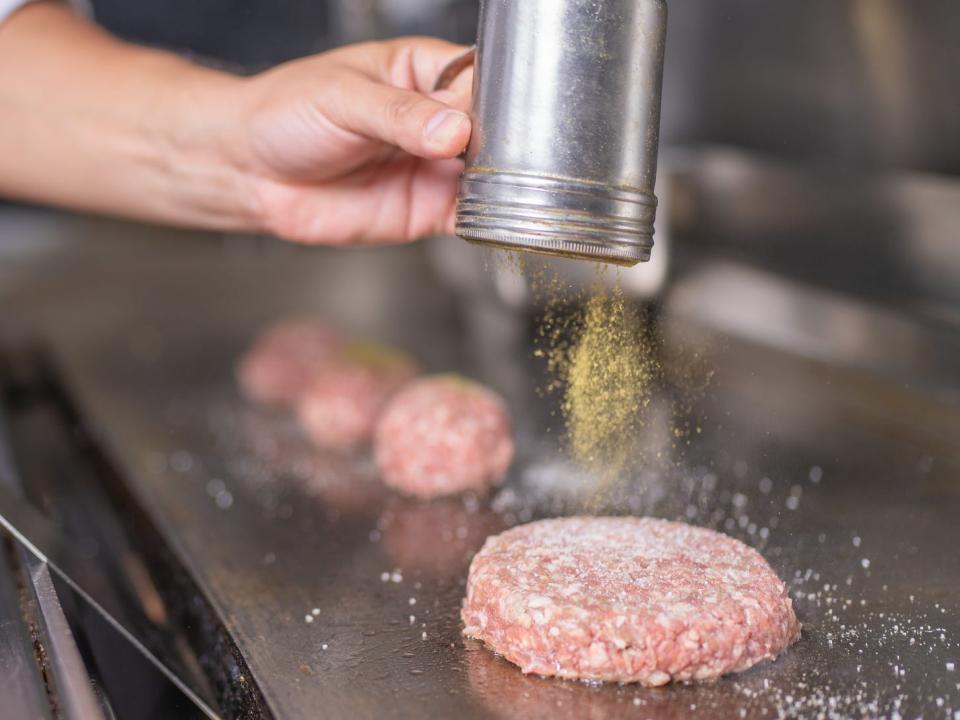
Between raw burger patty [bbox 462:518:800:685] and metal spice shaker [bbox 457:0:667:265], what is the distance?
1.38ft

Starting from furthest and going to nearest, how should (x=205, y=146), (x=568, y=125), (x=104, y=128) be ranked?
(x=104, y=128) → (x=205, y=146) → (x=568, y=125)

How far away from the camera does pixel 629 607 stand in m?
1.20

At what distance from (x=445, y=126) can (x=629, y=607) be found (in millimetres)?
635

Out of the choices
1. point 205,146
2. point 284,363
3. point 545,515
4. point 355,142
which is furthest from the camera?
point 284,363

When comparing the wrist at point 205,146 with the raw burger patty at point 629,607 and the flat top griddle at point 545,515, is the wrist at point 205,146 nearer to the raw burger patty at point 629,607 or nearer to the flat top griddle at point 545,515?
the flat top griddle at point 545,515

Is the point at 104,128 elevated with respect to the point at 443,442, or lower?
elevated

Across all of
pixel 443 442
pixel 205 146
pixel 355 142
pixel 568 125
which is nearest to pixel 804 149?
pixel 443 442

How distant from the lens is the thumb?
124 centimetres

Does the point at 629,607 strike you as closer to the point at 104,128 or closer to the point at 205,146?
the point at 205,146

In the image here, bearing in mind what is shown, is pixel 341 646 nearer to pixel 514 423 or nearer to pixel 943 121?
pixel 514 423

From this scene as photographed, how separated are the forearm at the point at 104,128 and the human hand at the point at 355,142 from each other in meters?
0.10

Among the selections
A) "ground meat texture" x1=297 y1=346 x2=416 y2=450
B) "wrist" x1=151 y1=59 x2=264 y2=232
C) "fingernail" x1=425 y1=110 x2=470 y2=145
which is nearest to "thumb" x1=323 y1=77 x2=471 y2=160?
"fingernail" x1=425 y1=110 x2=470 y2=145

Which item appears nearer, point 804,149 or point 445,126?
point 445,126

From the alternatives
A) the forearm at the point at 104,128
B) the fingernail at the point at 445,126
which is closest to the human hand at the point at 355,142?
the fingernail at the point at 445,126
